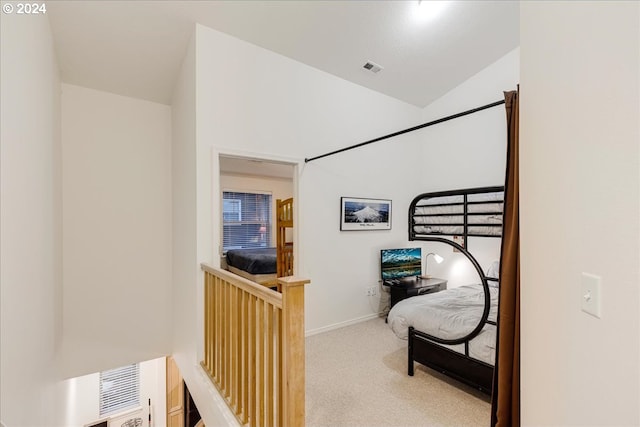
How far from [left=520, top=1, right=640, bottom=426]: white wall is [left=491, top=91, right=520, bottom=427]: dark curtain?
0.57ft

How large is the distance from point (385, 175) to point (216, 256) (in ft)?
8.70

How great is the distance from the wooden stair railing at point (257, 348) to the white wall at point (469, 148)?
138 inches

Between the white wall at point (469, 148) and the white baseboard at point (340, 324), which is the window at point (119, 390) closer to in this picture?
the white baseboard at point (340, 324)

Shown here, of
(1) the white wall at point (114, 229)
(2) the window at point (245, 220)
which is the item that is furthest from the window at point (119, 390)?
(2) the window at point (245, 220)

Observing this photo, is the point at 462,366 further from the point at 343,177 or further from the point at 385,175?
the point at 385,175

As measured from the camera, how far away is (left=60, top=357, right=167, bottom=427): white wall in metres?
4.97

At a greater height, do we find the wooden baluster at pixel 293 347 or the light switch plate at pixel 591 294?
the light switch plate at pixel 591 294

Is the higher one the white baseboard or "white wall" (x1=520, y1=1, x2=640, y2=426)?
"white wall" (x1=520, y1=1, x2=640, y2=426)

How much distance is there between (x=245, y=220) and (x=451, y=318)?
530cm

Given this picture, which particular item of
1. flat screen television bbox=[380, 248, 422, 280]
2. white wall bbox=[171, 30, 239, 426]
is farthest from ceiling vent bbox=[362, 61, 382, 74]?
flat screen television bbox=[380, 248, 422, 280]

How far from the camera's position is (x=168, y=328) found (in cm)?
382

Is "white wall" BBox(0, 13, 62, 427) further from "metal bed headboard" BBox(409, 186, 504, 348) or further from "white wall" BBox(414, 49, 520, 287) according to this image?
"white wall" BBox(414, 49, 520, 287)

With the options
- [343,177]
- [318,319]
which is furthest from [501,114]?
[318,319]

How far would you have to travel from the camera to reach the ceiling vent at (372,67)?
3.59 metres
